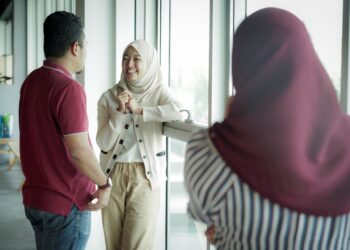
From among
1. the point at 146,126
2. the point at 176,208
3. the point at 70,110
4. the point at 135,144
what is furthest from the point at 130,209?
the point at 70,110

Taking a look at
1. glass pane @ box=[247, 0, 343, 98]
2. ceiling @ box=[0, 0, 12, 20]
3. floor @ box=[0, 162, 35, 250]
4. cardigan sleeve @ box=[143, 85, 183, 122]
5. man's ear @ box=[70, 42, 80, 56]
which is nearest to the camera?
glass pane @ box=[247, 0, 343, 98]

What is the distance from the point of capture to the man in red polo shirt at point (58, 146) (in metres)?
1.62

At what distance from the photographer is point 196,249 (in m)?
2.86

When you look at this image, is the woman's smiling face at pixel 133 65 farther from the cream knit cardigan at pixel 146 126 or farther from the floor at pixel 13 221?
the floor at pixel 13 221

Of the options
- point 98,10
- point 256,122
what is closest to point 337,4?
point 256,122

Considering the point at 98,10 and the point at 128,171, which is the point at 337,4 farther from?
the point at 98,10

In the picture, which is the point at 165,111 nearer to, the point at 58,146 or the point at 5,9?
the point at 58,146

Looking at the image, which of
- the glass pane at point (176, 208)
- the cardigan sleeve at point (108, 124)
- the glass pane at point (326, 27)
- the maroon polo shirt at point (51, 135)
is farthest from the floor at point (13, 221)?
the glass pane at point (326, 27)

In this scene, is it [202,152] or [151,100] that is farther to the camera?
[151,100]

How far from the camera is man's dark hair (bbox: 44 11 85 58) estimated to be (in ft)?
5.55

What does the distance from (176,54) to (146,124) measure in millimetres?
846

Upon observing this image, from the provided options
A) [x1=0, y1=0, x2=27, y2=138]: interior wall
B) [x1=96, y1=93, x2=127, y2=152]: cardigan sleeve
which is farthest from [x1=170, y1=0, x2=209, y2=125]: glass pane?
[x1=0, y1=0, x2=27, y2=138]: interior wall

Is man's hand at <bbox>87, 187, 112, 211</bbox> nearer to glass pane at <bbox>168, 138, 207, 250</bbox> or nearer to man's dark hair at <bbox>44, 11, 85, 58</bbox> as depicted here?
man's dark hair at <bbox>44, 11, 85, 58</bbox>

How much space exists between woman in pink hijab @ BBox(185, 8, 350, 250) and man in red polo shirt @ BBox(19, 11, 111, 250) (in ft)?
2.64
